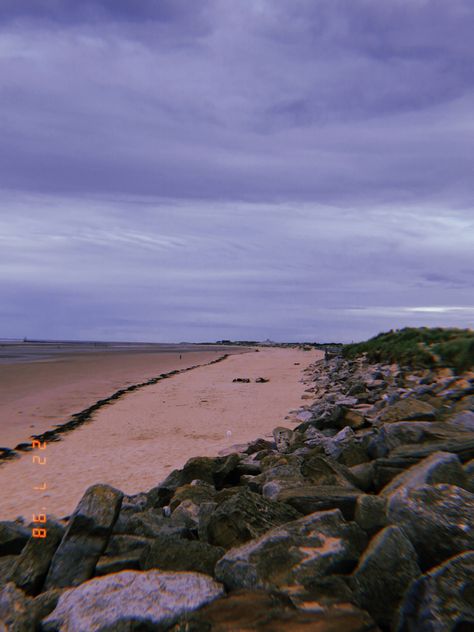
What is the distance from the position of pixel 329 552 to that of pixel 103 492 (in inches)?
91.2

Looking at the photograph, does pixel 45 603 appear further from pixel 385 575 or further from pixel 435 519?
pixel 435 519

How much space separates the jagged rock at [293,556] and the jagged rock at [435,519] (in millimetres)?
391

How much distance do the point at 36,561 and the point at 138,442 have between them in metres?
8.35

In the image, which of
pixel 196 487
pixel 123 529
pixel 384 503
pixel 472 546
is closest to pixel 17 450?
pixel 196 487

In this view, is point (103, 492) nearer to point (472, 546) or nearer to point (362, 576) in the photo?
point (362, 576)

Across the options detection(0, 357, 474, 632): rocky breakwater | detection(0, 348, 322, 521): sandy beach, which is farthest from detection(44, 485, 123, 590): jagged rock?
detection(0, 348, 322, 521): sandy beach

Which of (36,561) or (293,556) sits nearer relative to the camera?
(293,556)

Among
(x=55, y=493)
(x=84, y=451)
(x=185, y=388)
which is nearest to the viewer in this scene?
(x=55, y=493)

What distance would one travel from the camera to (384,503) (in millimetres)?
4480

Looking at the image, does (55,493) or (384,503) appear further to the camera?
(55,493)

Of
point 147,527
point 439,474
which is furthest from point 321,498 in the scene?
point 147,527

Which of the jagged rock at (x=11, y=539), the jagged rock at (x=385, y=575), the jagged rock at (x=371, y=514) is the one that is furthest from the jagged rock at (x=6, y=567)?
the jagged rock at (x=371, y=514)
